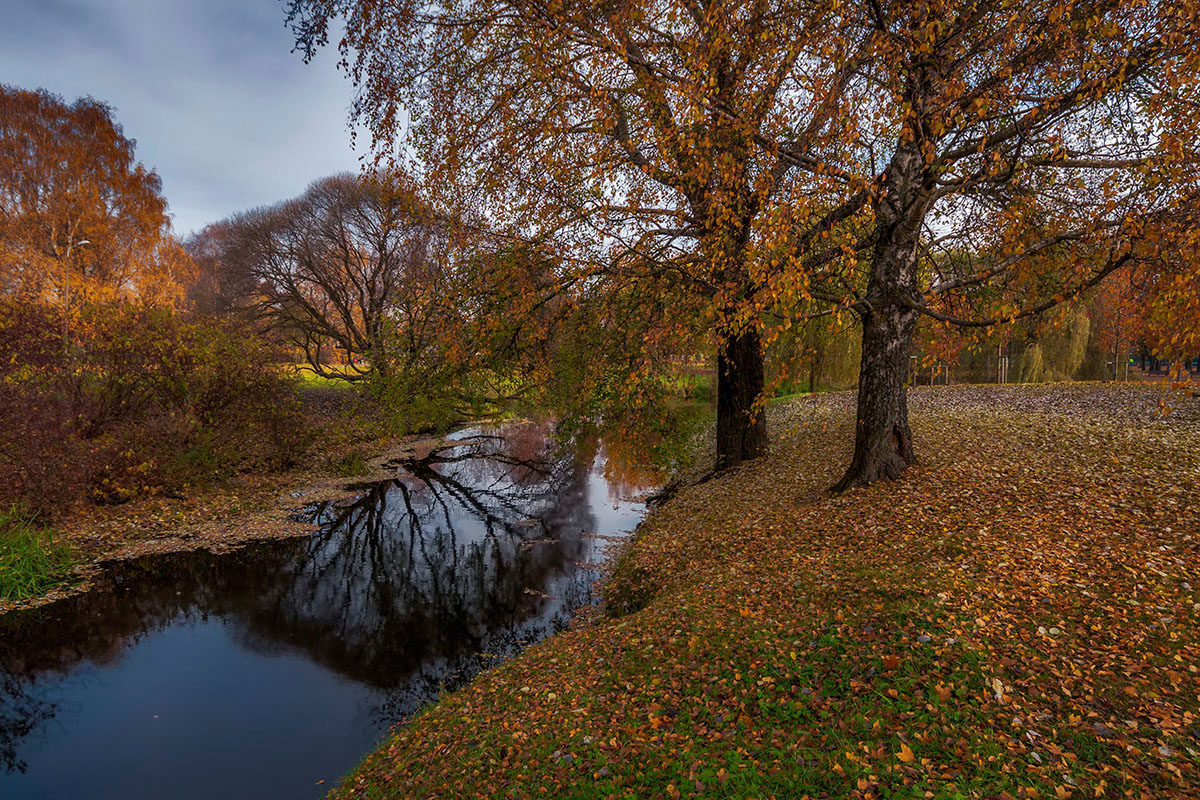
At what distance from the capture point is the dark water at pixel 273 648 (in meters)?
6.36

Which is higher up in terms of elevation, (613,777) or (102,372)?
(102,372)

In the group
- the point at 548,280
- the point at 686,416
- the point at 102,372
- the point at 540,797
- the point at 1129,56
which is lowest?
the point at 540,797

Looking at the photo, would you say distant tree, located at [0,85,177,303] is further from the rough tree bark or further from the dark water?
the rough tree bark

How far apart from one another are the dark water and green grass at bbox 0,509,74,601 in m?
0.83

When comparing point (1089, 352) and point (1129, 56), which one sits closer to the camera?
point (1129, 56)

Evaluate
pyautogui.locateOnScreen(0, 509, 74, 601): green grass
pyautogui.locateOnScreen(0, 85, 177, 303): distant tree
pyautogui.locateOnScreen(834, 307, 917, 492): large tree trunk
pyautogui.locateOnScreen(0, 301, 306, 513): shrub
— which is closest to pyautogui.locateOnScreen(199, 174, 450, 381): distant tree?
pyautogui.locateOnScreen(0, 85, 177, 303): distant tree

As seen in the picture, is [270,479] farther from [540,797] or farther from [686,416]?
[540,797]

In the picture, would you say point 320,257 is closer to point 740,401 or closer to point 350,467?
point 350,467

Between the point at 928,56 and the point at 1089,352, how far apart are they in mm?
37707

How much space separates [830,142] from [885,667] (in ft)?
20.4

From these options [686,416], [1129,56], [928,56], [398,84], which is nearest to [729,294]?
[928,56]

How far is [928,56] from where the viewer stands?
634cm

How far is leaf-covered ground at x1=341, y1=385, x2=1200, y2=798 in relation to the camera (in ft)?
12.0

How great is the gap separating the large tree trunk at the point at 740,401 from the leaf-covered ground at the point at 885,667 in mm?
4058
